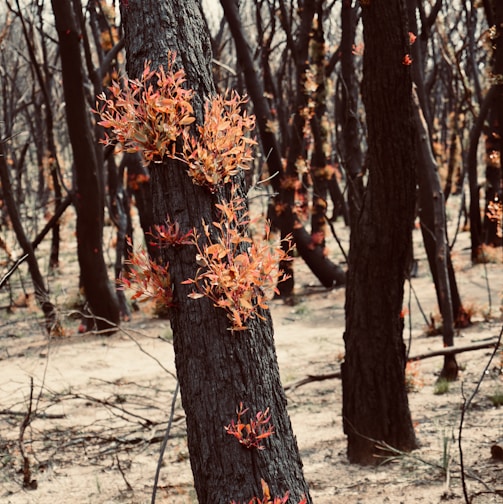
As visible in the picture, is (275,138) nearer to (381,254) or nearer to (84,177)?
(84,177)

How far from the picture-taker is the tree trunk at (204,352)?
223cm

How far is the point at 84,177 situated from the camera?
27.8ft

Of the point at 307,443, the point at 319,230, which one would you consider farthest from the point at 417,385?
the point at 319,230

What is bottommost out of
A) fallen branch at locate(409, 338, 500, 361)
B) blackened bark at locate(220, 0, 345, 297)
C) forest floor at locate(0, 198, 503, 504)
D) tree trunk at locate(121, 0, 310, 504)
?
forest floor at locate(0, 198, 503, 504)

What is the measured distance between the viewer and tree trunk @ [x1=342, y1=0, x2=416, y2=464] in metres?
3.92

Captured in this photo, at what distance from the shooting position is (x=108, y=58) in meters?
8.62

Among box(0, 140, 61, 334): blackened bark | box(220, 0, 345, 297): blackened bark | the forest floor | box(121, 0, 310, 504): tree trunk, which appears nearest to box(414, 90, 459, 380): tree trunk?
the forest floor

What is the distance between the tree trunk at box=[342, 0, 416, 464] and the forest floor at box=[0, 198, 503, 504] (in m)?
0.31

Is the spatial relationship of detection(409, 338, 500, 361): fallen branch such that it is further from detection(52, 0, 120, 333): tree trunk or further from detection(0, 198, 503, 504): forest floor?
detection(52, 0, 120, 333): tree trunk

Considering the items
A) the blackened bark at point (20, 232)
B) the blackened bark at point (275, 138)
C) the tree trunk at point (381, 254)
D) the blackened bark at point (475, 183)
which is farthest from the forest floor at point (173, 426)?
the blackened bark at point (475, 183)

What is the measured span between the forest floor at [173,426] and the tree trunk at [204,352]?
1.51 meters

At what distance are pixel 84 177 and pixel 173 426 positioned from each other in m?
4.48

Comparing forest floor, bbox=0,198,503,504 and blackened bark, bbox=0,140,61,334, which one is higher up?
blackened bark, bbox=0,140,61,334

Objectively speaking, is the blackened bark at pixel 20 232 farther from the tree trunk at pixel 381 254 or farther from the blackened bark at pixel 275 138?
the tree trunk at pixel 381 254
